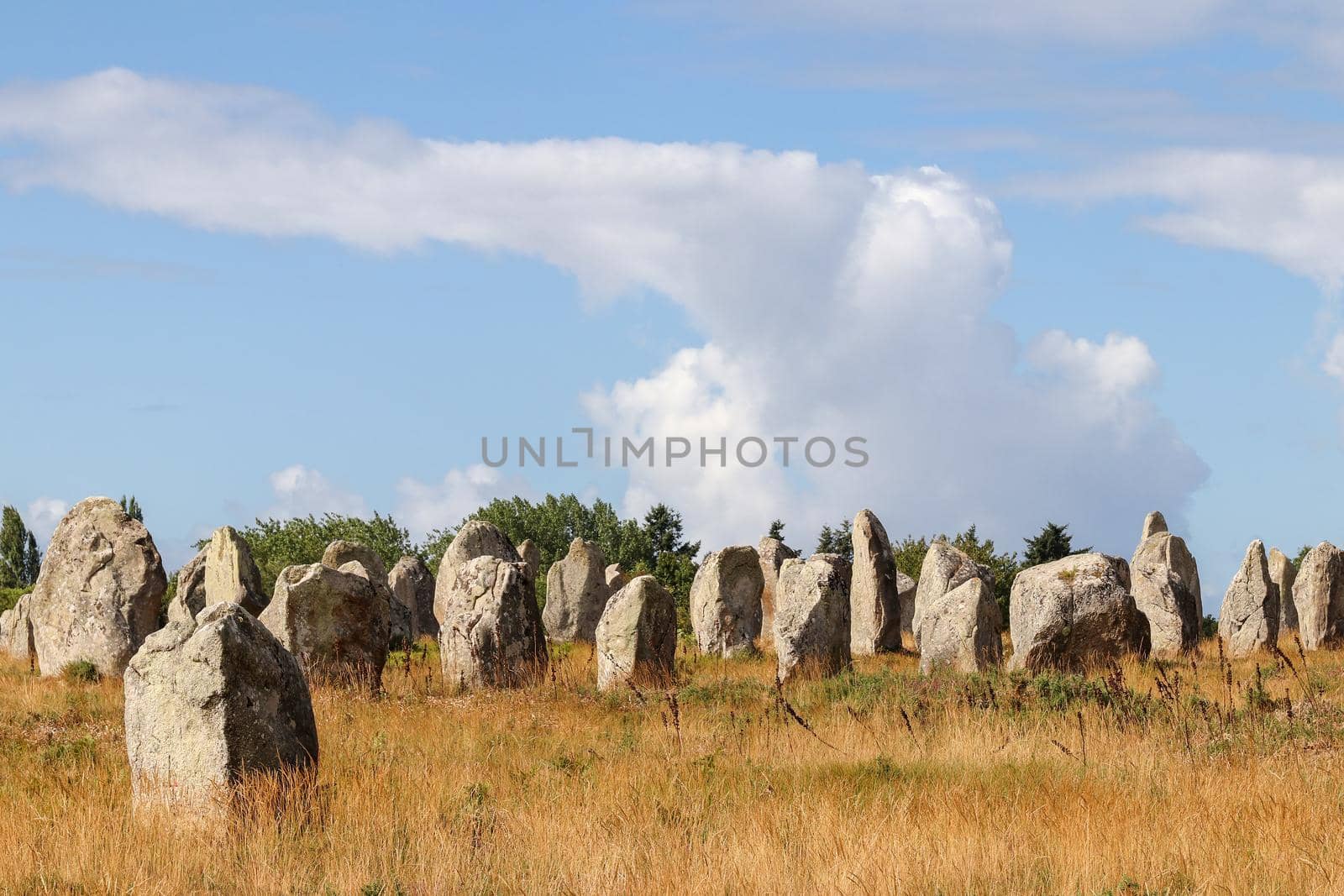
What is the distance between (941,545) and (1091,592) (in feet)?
17.6

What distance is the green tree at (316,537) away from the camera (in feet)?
205

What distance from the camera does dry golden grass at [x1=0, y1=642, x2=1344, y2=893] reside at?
923 cm

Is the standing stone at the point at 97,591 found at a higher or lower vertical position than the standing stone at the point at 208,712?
higher

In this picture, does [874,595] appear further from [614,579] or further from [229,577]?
[229,577]

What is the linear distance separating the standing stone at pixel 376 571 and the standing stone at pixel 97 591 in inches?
245

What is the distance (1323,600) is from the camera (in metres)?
30.5

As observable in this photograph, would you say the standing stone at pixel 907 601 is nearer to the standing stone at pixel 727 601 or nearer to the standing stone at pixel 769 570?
the standing stone at pixel 769 570

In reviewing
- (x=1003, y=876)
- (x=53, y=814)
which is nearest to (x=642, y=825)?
(x=1003, y=876)

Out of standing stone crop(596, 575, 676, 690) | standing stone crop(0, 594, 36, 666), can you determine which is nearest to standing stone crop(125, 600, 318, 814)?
standing stone crop(596, 575, 676, 690)

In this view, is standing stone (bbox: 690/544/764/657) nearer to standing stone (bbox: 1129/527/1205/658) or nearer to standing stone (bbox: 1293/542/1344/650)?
standing stone (bbox: 1129/527/1205/658)

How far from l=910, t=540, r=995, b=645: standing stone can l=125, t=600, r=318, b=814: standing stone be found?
1689cm

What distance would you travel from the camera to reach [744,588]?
90.6 feet

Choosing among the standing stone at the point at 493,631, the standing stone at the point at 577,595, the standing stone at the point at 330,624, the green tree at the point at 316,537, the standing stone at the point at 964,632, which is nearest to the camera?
the standing stone at the point at 330,624

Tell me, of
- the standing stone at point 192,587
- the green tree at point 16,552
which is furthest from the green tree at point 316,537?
the standing stone at point 192,587
